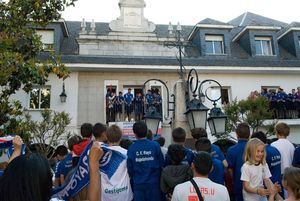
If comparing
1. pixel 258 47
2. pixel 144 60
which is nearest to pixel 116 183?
pixel 144 60

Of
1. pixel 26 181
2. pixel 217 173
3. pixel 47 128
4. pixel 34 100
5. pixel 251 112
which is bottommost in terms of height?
pixel 217 173

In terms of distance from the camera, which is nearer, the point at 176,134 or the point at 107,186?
the point at 107,186

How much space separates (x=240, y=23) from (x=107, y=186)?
25046 millimetres

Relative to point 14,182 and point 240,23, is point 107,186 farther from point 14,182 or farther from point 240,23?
point 240,23

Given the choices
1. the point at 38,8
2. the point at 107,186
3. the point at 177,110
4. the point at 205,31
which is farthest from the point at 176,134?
the point at 205,31

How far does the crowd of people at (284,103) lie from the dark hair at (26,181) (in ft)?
55.1

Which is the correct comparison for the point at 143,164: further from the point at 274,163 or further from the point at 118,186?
the point at 274,163

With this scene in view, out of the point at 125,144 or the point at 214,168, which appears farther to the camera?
the point at 125,144

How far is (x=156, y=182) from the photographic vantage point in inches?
190

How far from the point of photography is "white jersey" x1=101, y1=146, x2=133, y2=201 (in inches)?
163

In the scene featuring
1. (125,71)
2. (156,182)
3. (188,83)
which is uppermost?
(125,71)

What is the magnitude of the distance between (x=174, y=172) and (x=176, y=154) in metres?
0.25

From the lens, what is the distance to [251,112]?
15.4 metres

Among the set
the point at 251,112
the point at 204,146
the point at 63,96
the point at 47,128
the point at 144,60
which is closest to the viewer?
the point at 204,146
